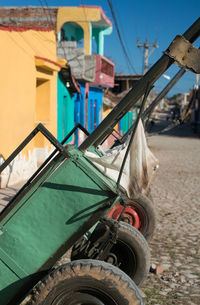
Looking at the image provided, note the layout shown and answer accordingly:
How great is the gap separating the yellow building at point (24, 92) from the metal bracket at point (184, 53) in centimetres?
762

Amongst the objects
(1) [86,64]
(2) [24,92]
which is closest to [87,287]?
(2) [24,92]

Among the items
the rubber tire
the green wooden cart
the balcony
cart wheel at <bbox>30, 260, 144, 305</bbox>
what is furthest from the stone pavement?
the balcony

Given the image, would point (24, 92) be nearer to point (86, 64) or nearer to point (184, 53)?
point (86, 64)

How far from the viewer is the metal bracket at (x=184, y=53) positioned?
2619mm

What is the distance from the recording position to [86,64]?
1858 centimetres

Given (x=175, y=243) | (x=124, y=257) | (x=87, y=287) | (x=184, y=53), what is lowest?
(x=175, y=243)

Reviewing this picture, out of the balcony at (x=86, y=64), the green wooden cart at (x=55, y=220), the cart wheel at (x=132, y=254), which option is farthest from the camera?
the balcony at (x=86, y=64)

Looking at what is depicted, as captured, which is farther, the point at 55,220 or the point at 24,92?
the point at 24,92

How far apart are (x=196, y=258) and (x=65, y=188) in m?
3.12

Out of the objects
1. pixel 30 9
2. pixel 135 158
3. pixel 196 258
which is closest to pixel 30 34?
pixel 30 9

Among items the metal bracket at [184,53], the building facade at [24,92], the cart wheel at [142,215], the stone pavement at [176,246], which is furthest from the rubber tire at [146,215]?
the building facade at [24,92]

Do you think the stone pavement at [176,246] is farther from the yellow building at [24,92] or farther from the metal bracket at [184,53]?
the yellow building at [24,92]

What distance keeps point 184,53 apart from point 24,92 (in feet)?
29.1

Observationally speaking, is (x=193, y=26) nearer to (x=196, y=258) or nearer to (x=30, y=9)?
(x=196, y=258)
